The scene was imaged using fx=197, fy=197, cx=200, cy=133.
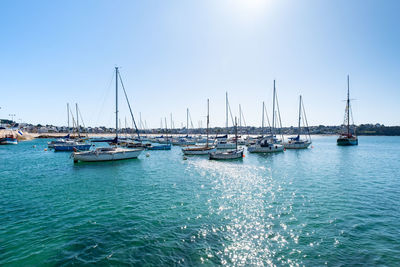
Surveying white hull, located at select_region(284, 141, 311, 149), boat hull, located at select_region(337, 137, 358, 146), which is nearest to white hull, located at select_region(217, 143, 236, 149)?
white hull, located at select_region(284, 141, 311, 149)

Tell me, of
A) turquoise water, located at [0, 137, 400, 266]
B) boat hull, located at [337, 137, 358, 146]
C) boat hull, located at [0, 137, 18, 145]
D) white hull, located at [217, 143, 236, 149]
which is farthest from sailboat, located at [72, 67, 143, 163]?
boat hull, located at [337, 137, 358, 146]

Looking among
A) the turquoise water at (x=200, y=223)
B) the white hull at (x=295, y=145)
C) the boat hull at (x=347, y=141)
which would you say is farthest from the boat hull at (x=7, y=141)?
the boat hull at (x=347, y=141)

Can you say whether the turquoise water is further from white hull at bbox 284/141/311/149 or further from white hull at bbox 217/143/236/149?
white hull at bbox 217/143/236/149

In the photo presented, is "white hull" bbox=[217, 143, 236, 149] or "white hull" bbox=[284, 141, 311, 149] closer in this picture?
"white hull" bbox=[284, 141, 311, 149]

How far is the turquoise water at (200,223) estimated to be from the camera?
29.9 ft

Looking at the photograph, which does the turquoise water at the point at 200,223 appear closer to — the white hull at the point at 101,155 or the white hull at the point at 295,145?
the white hull at the point at 101,155

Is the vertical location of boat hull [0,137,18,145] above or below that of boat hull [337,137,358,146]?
above

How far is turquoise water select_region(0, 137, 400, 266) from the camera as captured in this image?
9.12 metres

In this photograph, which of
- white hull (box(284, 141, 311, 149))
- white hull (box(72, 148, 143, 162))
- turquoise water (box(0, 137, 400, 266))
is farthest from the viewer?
white hull (box(284, 141, 311, 149))

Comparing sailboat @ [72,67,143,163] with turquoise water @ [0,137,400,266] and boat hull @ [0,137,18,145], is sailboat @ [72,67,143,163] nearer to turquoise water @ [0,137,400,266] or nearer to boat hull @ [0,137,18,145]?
turquoise water @ [0,137,400,266]

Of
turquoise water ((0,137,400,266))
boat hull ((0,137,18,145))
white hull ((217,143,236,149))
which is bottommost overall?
turquoise water ((0,137,400,266))

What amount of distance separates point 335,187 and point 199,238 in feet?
57.5

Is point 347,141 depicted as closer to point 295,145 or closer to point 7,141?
point 295,145

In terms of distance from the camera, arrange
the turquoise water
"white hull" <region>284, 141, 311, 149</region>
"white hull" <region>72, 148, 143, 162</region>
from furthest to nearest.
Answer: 1. "white hull" <region>284, 141, 311, 149</region>
2. "white hull" <region>72, 148, 143, 162</region>
3. the turquoise water
